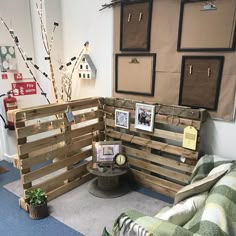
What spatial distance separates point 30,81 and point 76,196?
1729 millimetres

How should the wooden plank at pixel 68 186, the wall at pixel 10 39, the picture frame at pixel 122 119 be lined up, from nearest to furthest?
the wooden plank at pixel 68 186 < the picture frame at pixel 122 119 < the wall at pixel 10 39

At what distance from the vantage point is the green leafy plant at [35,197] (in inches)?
82.3

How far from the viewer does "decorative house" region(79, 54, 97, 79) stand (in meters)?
2.85

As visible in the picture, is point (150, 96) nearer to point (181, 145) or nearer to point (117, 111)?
point (117, 111)

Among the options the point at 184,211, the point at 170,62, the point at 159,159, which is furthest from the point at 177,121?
the point at 184,211

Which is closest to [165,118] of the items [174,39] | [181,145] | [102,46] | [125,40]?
[181,145]

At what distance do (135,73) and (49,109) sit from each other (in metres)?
1.01

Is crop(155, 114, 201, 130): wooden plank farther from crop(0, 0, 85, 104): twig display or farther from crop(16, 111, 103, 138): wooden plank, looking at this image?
crop(0, 0, 85, 104): twig display

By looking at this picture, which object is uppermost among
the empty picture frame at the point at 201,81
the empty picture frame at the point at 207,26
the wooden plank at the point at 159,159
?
the empty picture frame at the point at 207,26

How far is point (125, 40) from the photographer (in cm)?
252

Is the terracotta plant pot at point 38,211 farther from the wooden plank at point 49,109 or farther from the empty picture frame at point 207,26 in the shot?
the empty picture frame at point 207,26

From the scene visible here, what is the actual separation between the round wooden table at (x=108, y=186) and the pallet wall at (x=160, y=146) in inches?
11.0

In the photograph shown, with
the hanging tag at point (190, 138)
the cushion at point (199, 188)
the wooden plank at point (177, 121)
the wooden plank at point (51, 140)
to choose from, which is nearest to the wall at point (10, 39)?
the wooden plank at point (51, 140)

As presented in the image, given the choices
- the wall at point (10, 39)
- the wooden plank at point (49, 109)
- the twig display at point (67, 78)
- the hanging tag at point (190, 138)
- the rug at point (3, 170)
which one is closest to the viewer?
the wooden plank at point (49, 109)
